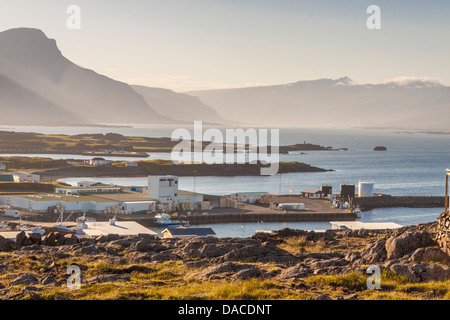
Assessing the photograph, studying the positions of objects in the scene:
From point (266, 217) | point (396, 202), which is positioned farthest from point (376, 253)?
point (396, 202)

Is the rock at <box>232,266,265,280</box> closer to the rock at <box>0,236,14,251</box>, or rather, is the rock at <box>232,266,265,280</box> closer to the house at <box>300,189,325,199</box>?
the rock at <box>0,236,14,251</box>

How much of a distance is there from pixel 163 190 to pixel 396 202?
31.4 m

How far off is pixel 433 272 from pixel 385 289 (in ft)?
4.34

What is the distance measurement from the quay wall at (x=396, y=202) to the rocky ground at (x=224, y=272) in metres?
59.3

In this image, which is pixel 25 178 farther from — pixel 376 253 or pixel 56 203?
pixel 376 253

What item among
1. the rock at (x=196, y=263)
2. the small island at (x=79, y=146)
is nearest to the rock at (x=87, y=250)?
the rock at (x=196, y=263)

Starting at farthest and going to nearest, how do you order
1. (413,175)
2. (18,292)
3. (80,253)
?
(413,175)
(80,253)
(18,292)

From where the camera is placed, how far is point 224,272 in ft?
45.0

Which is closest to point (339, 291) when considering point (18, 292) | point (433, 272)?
point (433, 272)

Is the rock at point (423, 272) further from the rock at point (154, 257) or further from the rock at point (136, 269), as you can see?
the rock at point (154, 257)

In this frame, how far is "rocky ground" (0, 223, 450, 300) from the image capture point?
1129 cm

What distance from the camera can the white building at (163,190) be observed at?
212 ft

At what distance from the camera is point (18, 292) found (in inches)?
456
